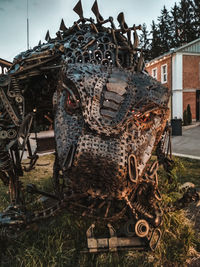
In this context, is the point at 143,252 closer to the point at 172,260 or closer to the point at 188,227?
the point at 172,260

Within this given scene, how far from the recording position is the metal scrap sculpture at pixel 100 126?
1.81 meters

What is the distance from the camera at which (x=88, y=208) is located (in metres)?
2.12

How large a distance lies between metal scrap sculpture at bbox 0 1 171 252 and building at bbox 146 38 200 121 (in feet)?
61.5

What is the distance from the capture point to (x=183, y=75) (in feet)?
68.2

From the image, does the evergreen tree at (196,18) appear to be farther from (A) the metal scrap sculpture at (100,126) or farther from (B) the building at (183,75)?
(A) the metal scrap sculpture at (100,126)

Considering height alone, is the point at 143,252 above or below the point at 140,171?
below

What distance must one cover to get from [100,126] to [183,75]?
69.6 feet

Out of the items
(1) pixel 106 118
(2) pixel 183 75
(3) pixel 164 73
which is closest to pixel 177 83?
(2) pixel 183 75

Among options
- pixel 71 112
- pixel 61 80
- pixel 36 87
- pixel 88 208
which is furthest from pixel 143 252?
pixel 36 87

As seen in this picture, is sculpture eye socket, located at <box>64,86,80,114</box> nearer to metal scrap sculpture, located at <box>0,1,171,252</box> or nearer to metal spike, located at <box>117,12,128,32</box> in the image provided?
metal scrap sculpture, located at <box>0,1,171,252</box>

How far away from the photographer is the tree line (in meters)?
33.9

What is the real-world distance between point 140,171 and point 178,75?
20.6 m

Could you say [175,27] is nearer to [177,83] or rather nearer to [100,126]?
[177,83]

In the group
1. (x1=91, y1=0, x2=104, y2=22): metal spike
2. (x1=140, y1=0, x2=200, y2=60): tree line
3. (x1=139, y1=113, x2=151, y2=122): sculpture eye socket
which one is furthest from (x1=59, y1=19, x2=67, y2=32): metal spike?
(x1=140, y1=0, x2=200, y2=60): tree line
